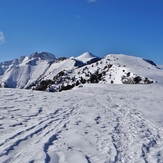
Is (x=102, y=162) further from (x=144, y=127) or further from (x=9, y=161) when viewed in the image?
(x=144, y=127)

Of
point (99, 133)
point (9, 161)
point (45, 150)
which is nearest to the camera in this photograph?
point (9, 161)

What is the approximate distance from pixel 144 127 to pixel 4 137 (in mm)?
6461

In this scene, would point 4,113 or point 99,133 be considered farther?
point 4,113

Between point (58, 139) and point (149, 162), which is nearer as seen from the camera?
point (149, 162)

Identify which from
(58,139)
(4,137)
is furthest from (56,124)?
(4,137)

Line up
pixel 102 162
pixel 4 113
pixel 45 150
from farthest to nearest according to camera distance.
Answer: pixel 4 113 → pixel 45 150 → pixel 102 162

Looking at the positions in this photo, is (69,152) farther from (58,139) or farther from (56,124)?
(56,124)

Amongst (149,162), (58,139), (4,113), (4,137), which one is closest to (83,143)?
(58,139)

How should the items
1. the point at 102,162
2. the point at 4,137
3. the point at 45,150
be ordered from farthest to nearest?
the point at 4,137, the point at 45,150, the point at 102,162

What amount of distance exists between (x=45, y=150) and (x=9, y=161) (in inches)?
46.2

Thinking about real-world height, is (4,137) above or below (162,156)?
above

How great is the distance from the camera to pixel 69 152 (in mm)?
5891

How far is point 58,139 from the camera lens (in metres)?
7.01

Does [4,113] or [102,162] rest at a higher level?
[4,113]
